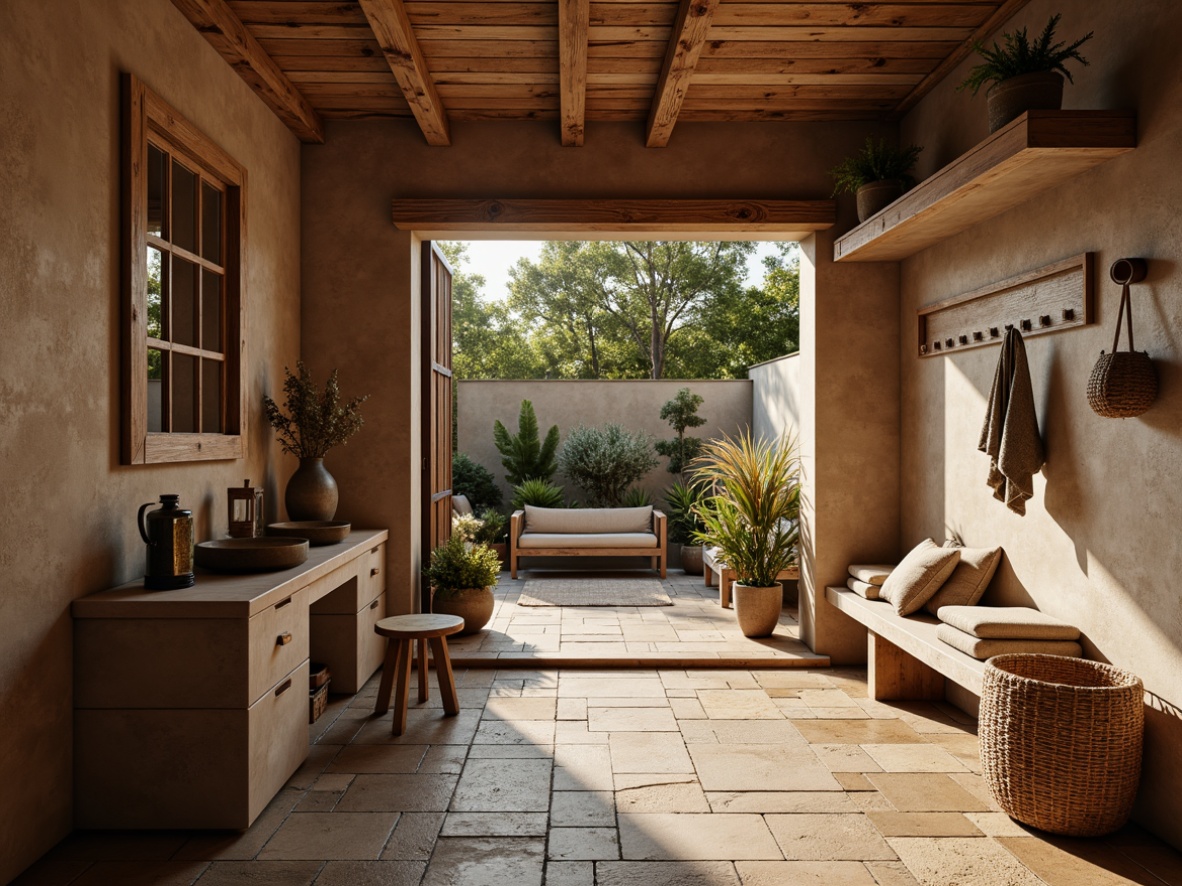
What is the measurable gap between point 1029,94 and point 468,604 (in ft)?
13.4

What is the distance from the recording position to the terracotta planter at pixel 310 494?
446 centimetres

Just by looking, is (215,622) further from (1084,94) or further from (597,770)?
(1084,94)

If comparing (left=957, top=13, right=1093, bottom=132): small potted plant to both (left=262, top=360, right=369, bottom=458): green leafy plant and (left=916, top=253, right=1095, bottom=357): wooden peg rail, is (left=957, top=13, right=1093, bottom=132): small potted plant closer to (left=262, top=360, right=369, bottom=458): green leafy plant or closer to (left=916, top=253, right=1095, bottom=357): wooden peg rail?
(left=916, top=253, right=1095, bottom=357): wooden peg rail

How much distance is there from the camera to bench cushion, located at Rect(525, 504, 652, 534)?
8539mm

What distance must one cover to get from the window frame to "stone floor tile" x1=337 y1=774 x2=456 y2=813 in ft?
4.79

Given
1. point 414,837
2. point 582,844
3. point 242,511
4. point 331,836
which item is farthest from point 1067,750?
point 242,511

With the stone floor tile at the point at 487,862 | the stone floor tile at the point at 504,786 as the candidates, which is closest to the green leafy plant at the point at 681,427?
the stone floor tile at the point at 504,786

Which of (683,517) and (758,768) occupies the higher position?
(683,517)

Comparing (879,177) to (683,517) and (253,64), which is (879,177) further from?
(683,517)

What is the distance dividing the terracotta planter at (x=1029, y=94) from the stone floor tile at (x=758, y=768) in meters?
2.57

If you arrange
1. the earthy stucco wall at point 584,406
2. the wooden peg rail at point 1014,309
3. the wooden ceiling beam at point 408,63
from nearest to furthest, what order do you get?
the wooden peg rail at point 1014,309 < the wooden ceiling beam at point 408,63 < the earthy stucco wall at point 584,406

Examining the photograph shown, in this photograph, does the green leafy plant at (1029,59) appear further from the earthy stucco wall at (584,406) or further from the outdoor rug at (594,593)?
the earthy stucco wall at (584,406)

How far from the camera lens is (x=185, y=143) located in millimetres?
3555

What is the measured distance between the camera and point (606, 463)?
959cm
